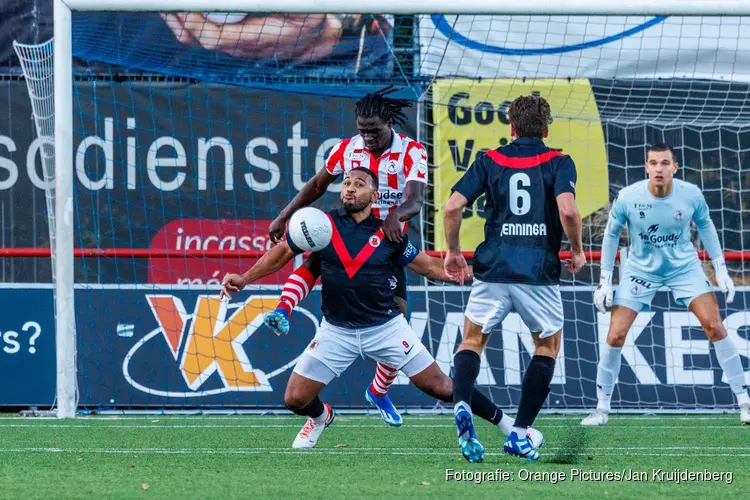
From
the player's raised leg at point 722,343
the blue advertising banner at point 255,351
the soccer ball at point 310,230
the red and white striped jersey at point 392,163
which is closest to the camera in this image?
the soccer ball at point 310,230

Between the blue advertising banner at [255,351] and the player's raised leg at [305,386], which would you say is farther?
the blue advertising banner at [255,351]

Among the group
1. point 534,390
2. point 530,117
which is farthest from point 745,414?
point 530,117

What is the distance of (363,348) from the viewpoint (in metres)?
6.57

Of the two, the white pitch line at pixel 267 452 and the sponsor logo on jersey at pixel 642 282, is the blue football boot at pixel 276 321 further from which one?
the sponsor logo on jersey at pixel 642 282

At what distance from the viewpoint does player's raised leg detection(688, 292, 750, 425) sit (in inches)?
332

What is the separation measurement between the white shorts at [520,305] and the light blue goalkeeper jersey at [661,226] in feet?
8.42

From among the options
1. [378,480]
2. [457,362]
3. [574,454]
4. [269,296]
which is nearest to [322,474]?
[378,480]

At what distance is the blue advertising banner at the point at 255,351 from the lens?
31.7 ft

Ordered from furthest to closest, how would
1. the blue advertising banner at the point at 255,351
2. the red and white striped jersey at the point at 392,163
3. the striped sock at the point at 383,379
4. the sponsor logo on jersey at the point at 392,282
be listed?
the blue advertising banner at the point at 255,351 < the striped sock at the point at 383,379 < the red and white striped jersey at the point at 392,163 < the sponsor logo on jersey at the point at 392,282

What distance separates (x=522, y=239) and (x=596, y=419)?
116 inches

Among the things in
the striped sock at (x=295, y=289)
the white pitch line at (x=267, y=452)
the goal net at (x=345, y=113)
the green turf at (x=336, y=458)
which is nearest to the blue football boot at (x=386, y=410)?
the green turf at (x=336, y=458)

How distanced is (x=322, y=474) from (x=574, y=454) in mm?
1673

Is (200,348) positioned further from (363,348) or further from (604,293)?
(363,348)

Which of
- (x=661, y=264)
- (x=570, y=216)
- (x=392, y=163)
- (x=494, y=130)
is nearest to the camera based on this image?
(x=570, y=216)
